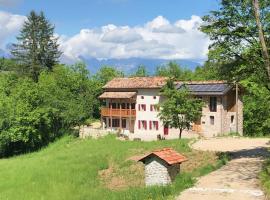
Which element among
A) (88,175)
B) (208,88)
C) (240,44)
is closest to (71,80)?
(208,88)

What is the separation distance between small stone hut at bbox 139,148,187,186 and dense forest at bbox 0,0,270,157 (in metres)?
5.35

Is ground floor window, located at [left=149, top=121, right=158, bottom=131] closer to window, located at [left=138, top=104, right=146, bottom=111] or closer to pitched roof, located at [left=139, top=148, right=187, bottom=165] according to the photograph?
window, located at [left=138, top=104, right=146, bottom=111]

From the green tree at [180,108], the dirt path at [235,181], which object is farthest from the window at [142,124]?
the dirt path at [235,181]

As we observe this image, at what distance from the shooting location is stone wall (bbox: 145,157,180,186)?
80.6 ft

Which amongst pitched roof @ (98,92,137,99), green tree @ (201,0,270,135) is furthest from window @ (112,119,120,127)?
green tree @ (201,0,270,135)

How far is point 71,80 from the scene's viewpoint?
81.0 m

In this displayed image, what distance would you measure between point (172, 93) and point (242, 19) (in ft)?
70.1

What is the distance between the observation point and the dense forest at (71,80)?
28.2 meters

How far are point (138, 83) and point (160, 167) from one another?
4923 cm

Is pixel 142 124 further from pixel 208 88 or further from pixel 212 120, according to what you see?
pixel 208 88

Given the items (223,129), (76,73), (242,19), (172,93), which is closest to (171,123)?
(172,93)

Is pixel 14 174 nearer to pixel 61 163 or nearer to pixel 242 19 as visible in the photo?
pixel 61 163

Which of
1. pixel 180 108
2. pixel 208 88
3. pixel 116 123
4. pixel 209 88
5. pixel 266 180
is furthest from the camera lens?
pixel 116 123

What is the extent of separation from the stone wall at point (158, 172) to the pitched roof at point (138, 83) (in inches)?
1726
